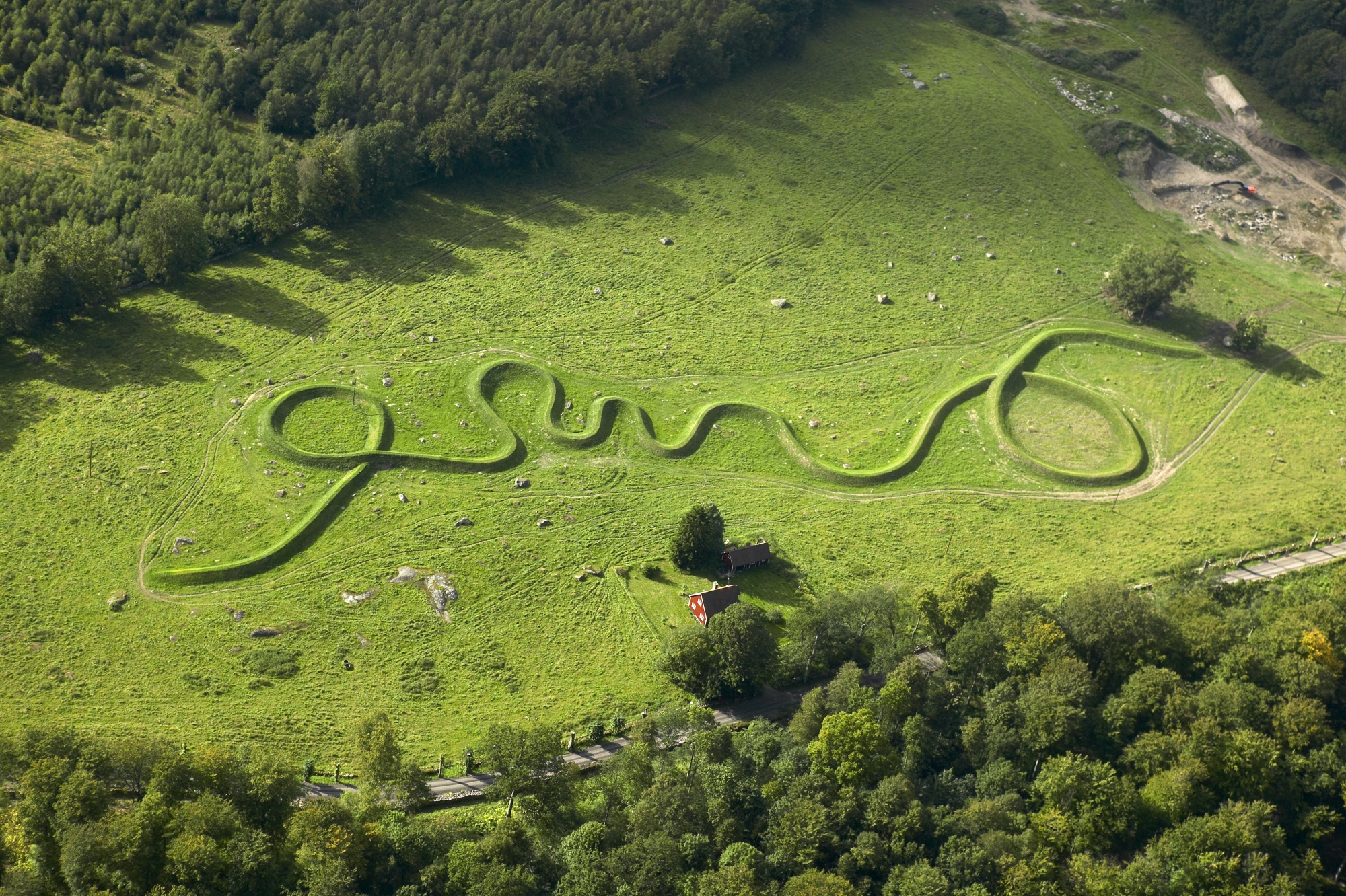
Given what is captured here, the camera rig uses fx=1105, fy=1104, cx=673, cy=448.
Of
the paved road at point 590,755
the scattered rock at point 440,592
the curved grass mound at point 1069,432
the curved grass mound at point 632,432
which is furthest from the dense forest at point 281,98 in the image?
the curved grass mound at point 1069,432

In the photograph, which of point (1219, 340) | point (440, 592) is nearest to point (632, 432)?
point (440, 592)

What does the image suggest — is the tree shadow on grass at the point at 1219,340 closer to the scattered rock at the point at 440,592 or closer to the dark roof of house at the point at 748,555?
the dark roof of house at the point at 748,555

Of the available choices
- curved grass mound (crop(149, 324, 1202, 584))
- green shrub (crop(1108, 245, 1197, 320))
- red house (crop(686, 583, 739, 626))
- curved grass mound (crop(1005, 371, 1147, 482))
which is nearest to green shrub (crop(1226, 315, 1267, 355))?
green shrub (crop(1108, 245, 1197, 320))

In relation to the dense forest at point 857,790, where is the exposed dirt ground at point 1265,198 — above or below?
above

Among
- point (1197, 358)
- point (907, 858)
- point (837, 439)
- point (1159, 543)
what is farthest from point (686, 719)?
point (1197, 358)

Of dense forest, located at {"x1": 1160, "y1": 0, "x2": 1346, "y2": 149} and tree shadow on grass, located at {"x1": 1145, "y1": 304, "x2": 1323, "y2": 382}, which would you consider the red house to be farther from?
dense forest, located at {"x1": 1160, "y1": 0, "x2": 1346, "y2": 149}
